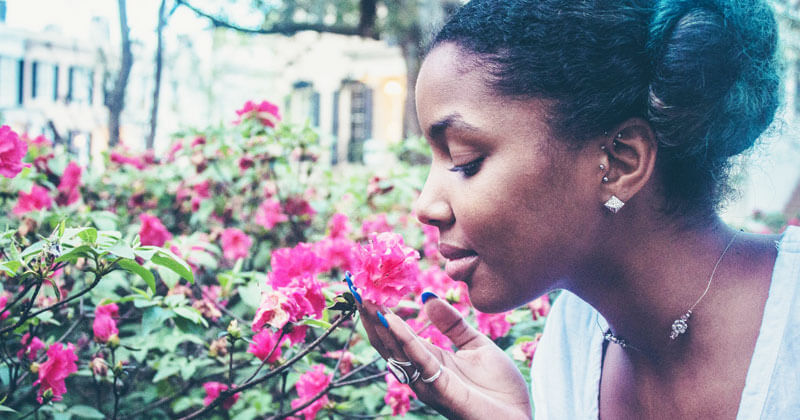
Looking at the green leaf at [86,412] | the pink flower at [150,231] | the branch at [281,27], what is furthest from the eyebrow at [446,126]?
the branch at [281,27]

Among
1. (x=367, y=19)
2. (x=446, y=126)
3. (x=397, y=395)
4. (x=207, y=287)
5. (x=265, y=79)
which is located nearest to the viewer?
(x=446, y=126)

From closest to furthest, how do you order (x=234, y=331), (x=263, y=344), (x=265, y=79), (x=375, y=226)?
(x=234, y=331) < (x=263, y=344) < (x=375, y=226) < (x=265, y=79)

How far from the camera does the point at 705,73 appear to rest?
3.58 feet

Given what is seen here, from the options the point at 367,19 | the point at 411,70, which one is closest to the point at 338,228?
the point at 367,19

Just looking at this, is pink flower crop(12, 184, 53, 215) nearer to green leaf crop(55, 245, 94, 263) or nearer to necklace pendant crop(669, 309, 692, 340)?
green leaf crop(55, 245, 94, 263)

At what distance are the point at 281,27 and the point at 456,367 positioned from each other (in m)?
4.41

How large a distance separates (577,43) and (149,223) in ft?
5.21

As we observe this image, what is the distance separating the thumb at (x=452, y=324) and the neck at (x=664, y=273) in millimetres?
306

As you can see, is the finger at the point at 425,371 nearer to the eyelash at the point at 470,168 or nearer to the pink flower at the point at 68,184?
the eyelash at the point at 470,168

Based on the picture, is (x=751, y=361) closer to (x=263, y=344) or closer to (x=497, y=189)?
(x=497, y=189)

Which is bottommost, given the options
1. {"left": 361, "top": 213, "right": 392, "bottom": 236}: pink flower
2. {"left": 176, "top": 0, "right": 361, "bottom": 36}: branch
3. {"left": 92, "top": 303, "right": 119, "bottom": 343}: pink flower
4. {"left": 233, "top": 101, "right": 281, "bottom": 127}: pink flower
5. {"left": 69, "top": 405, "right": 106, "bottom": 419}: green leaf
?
{"left": 69, "top": 405, "right": 106, "bottom": 419}: green leaf

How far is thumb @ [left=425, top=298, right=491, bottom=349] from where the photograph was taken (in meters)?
1.39

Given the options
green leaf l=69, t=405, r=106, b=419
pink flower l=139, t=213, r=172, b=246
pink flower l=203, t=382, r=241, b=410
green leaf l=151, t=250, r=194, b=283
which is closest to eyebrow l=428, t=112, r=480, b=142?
green leaf l=151, t=250, r=194, b=283

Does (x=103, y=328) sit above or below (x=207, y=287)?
above
